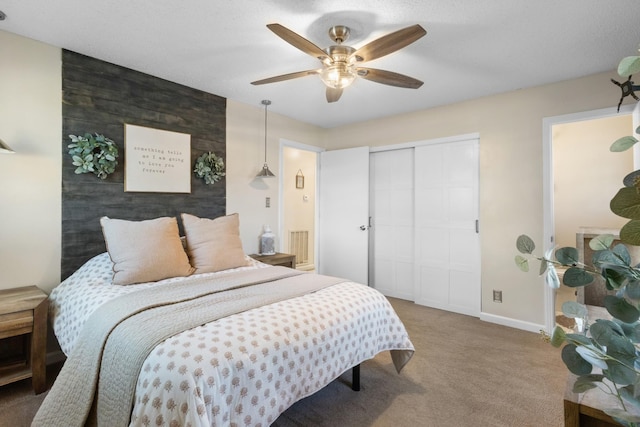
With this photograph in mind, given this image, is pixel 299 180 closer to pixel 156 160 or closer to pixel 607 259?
pixel 156 160

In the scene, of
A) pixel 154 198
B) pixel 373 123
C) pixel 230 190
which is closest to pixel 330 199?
pixel 373 123

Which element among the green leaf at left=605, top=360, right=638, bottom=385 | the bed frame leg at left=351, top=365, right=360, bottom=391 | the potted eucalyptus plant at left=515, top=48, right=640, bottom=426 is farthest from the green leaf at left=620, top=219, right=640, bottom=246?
the bed frame leg at left=351, top=365, right=360, bottom=391

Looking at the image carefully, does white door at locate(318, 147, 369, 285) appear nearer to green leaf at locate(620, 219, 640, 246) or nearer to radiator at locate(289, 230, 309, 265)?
radiator at locate(289, 230, 309, 265)

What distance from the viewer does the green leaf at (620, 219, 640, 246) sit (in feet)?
1.67

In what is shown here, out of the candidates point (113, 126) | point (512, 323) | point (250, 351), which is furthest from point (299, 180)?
point (250, 351)

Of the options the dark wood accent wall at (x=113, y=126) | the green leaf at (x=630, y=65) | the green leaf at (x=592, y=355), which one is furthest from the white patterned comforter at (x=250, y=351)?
the green leaf at (x=630, y=65)

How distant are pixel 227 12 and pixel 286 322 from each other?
73.9 inches

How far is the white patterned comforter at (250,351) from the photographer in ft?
3.74

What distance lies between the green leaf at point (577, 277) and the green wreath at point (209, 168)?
3166 mm

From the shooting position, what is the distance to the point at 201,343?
4.18ft

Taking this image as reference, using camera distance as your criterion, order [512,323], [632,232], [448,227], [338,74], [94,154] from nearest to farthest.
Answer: [632,232] → [338,74] → [94,154] → [512,323] → [448,227]

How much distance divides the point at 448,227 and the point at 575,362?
3237mm

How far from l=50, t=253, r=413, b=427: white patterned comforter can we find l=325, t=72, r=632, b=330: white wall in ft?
5.71

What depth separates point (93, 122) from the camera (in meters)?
2.62
